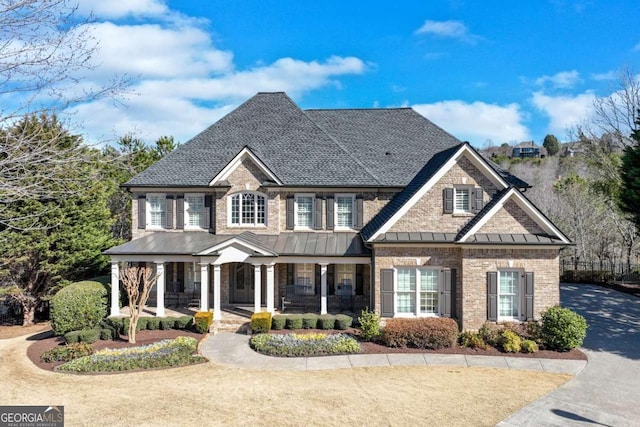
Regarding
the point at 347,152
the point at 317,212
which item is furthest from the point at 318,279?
the point at 347,152

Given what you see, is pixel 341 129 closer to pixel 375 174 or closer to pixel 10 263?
pixel 375 174

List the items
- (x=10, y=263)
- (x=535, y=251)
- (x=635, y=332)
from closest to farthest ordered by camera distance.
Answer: (x=535, y=251) → (x=635, y=332) → (x=10, y=263)

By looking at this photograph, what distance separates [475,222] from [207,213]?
1337cm

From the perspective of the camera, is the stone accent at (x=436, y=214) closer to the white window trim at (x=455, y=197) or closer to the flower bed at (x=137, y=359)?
the white window trim at (x=455, y=197)

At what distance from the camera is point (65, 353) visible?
13.6 m

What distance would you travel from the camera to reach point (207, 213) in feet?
68.3

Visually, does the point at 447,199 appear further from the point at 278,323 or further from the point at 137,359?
the point at 137,359

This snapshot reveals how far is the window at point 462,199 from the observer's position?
16.9m

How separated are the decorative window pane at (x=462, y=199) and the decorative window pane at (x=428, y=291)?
3062 mm

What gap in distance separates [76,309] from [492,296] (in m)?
17.1

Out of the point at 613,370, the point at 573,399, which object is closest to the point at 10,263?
the point at 573,399

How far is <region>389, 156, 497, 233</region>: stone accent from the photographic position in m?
16.7

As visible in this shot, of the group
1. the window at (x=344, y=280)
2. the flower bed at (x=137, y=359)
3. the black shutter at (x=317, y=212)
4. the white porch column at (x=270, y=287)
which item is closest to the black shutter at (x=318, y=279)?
the window at (x=344, y=280)

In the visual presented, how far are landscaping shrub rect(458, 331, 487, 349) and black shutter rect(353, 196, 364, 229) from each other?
763 centimetres
